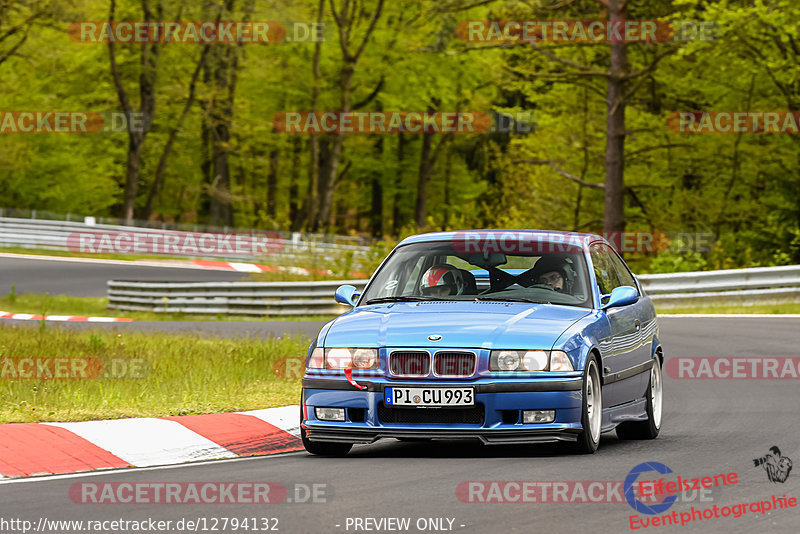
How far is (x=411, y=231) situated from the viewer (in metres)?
31.4

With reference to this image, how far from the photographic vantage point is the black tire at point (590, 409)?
847 cm

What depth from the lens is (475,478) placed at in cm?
779

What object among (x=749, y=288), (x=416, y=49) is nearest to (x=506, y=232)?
(x=749, y=288)

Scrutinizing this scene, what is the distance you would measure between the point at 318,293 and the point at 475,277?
16.6 m

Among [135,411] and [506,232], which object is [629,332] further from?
[135,411]

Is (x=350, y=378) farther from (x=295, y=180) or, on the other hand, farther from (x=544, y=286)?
(x=295, y=180)

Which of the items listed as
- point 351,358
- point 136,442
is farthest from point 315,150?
point 351,358

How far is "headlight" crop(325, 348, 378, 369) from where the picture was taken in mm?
8477

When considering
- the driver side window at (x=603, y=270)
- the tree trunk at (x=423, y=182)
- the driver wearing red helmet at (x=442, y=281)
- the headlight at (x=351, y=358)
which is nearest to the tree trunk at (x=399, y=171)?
the tree trunk at (x=423, y=182)

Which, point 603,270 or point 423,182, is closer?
point 603,270

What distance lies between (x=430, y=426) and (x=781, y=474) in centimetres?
219

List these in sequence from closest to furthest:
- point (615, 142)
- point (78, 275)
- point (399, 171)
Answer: point (615, 142) < point (78, 275) < point (399, 171)

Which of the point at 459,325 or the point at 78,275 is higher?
the point at 459,325

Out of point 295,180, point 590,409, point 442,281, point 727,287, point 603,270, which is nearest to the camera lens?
point 590,409
